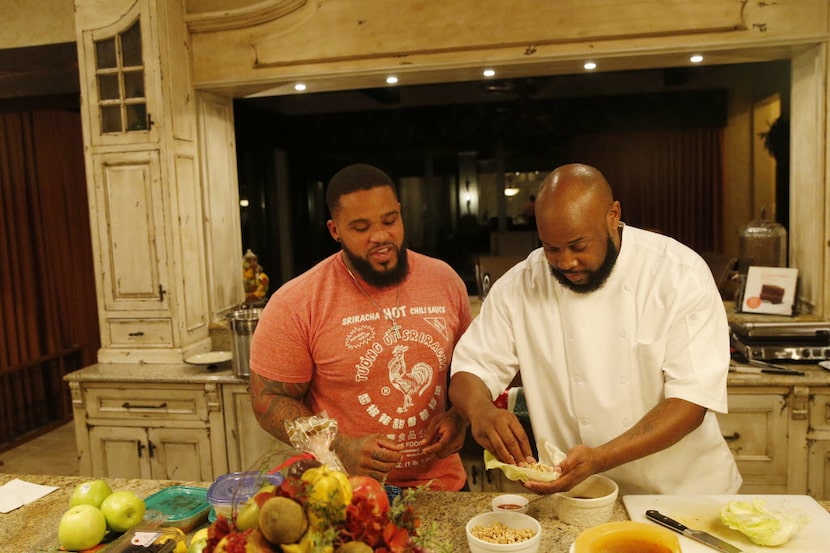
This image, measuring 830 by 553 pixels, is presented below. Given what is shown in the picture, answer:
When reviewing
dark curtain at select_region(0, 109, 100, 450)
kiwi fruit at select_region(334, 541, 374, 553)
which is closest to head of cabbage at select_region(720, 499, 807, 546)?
kiwi fruit at select_region(334, 541, 374, 553)

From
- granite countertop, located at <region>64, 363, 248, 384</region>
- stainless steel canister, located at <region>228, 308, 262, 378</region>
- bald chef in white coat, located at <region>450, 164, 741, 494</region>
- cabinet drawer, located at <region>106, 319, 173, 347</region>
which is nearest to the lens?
bald chef in white coat, located at <region>450, 164, 741, 494</region>

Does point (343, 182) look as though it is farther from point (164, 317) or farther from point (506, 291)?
point (164, 317)

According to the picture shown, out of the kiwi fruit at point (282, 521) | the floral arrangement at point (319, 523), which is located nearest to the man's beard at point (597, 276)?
the floral arrangement at point (319, 523)

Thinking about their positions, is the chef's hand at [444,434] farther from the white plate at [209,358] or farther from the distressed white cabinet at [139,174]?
the distressed white cabinet at [139,174]

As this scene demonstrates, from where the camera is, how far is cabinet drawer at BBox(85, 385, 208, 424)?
140 inches

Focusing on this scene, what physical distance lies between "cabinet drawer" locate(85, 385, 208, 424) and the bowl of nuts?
237 centimetres

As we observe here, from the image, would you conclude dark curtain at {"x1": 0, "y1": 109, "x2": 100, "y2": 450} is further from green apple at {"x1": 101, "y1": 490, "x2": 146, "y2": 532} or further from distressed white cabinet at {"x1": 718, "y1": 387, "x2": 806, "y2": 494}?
distressed white cabinet at {"x1": 718, "y1": 387, "x2": 806, "y2": 494}

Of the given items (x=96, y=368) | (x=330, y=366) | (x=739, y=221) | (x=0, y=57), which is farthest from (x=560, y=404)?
(x=739, y=221)

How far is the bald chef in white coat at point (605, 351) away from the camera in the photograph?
1.73m

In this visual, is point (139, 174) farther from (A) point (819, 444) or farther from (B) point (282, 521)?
(A) point (819, 444)

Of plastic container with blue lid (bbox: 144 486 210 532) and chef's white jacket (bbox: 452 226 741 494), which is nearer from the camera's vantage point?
plastic container with blue lid (bbox: 144 486 210 532)

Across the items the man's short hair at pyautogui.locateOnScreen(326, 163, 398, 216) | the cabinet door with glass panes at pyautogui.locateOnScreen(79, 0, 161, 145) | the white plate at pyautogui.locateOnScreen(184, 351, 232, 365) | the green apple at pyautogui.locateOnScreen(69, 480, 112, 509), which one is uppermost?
the cabinet door with glass panes at pyautogui.locateOnScreen(79, 0, 161, 145)

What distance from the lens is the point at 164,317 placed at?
380 cm

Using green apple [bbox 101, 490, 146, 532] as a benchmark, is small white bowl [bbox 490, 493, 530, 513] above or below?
below
